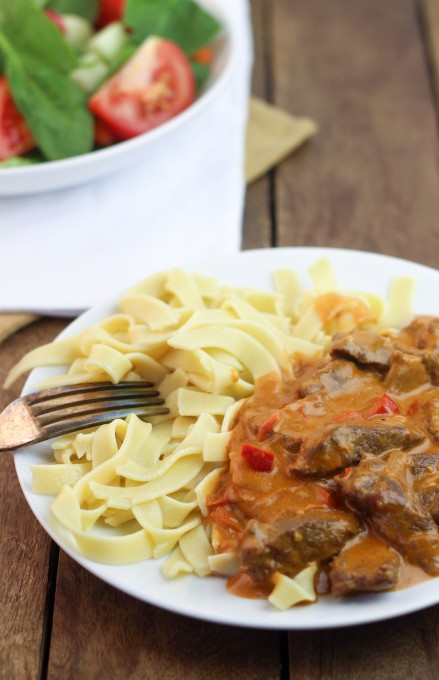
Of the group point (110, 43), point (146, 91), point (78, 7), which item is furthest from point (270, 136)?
point (78, 7)

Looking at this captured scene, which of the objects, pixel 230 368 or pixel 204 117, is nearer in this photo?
pixel 230 368

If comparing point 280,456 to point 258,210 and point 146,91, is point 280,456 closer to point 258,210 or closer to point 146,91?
point 258,210

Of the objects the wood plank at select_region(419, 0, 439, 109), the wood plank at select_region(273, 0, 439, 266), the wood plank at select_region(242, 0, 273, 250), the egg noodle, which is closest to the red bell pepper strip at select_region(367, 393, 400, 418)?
the egg noodle

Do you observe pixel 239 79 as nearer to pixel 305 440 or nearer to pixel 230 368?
pixel 230 368

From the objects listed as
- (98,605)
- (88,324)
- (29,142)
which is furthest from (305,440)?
(29,142)

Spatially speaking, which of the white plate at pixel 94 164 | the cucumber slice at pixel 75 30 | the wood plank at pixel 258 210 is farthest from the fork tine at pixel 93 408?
the cucumber slice at pixel 75 30
